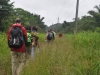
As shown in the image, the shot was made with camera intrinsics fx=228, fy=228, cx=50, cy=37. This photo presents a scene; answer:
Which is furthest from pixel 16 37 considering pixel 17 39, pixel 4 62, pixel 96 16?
pixel 96 16

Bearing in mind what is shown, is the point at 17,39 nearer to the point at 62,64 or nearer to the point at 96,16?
the point at 62,64

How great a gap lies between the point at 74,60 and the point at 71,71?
126cm

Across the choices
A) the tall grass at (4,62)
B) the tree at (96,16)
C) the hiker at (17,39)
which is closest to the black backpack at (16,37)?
the hiker at (17,39)

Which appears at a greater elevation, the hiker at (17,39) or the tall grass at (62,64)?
the hiker at (17,39)

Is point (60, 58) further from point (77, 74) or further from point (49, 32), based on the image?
point (49, 32)

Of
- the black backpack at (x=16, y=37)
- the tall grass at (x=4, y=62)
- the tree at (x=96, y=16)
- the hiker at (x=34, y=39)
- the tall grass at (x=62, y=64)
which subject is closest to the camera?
the tall grass at (x=62, y=64)

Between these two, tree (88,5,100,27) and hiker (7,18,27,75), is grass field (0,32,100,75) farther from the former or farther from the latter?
tree (88,5,100,27)

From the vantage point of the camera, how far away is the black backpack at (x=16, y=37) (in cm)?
589

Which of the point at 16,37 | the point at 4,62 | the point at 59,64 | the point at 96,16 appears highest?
the point at 96,16

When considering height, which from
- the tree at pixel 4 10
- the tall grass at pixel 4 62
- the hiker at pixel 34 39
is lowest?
the tall grass at pixel 4 62

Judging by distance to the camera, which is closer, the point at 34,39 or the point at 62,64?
the point at 62,64

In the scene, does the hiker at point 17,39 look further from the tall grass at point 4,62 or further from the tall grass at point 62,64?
the tall grass at point 62,64

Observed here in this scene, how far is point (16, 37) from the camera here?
19.4 ft

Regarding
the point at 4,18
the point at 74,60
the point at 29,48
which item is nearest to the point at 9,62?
the point at 29,48
